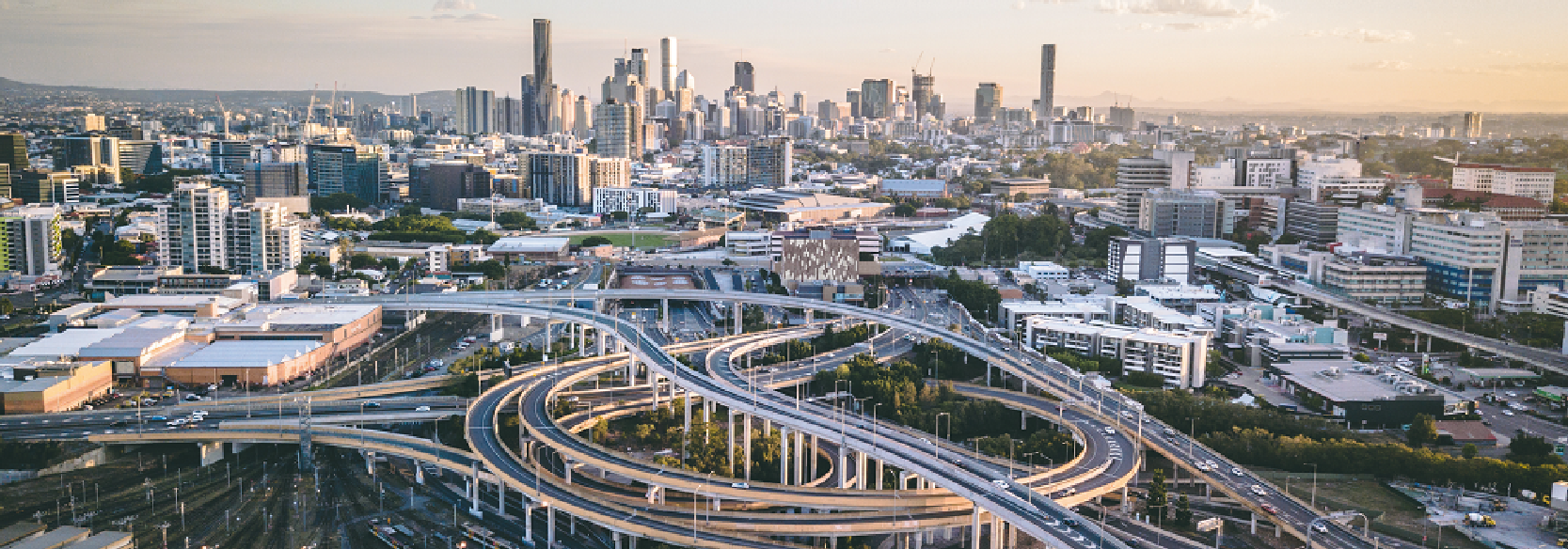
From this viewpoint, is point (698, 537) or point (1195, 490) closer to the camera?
point (698, 537)

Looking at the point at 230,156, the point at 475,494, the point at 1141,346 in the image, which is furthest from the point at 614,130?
the point at 475,494

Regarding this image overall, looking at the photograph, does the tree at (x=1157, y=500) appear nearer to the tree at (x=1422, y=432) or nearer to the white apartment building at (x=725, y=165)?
the tree at (x=1422, y=432)

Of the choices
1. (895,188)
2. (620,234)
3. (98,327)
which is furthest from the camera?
(895,188)

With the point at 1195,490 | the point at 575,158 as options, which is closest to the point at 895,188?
the point at 575,158

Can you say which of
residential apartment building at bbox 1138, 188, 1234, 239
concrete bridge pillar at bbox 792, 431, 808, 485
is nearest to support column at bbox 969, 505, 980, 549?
concrete bridge pillar at bbox 792, 431, 808, 485

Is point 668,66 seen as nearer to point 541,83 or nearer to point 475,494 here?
point 541,83

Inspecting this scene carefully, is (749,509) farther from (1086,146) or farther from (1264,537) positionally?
(1086,146)
